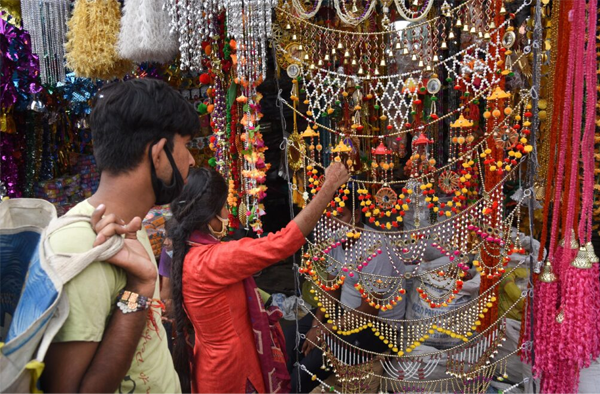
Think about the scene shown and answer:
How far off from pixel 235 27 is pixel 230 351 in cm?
141

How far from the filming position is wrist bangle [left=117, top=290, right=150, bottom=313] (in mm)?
1080

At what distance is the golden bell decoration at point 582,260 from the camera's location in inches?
68.6

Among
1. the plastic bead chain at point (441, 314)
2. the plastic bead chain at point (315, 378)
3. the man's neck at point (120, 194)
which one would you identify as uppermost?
the man's neck at point (120, 194)

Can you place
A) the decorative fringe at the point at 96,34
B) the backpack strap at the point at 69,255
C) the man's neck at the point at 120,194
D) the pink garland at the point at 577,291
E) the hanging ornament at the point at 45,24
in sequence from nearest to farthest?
1. the backpack strap at the point at 69,255
2. the man's neck at the point at 120,194
3. the pink garland at the point at 577,291
4. the decorative fringe at the point at 96,34
5. the hanging ornament at the point at 45,24

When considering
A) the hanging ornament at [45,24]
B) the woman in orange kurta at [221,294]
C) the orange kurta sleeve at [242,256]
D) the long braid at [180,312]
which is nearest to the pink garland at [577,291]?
the woman in orange kurta at [221,294]

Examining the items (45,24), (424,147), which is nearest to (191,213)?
(424,147)

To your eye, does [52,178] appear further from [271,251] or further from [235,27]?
[271,251]

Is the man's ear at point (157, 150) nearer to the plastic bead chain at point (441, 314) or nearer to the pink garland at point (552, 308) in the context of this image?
the plastic bead chain at point (441, 314)

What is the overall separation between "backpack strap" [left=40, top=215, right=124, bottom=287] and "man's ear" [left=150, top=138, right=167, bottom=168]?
0.78ft

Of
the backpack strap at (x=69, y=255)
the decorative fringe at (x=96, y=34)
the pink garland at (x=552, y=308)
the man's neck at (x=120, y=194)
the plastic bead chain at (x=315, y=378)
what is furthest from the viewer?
the decorative fringe at (x=96, y=34)

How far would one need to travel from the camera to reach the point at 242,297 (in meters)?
2.02

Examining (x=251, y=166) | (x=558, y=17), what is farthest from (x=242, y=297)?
(x=558, y=17)

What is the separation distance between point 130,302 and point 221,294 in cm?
85

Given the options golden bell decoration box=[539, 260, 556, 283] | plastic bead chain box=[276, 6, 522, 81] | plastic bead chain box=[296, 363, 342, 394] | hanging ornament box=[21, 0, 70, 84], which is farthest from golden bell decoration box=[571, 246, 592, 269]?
→ hanging ornament box=[21, 0, 70, 84]
